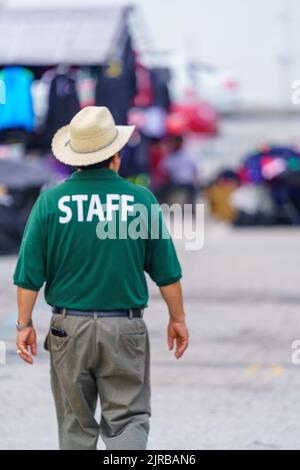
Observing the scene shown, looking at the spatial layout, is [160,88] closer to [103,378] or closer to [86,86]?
[86,86]

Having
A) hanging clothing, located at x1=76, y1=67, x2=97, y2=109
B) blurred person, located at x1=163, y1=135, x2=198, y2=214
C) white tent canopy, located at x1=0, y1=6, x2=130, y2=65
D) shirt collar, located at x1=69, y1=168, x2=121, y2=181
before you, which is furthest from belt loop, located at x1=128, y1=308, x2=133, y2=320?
blurred person, located at x1=163, y1=135, x2=198, y2=214

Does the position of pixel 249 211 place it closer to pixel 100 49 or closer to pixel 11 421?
pixel 100 49

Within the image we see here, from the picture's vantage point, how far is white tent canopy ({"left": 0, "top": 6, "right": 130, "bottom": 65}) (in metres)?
14.3

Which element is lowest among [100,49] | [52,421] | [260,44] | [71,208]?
[52,421]

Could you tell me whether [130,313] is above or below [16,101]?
below

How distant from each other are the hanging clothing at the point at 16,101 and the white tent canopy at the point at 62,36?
0.54ft

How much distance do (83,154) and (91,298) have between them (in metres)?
0.57

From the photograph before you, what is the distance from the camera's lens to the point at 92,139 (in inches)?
190

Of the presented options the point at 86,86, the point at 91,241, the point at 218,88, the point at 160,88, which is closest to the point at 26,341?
the point at 91,241

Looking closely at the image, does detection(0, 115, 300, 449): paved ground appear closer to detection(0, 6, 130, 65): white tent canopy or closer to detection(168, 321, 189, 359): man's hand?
detection(168, 321, 189, 359): man's hand

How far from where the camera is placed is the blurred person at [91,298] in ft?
15.3

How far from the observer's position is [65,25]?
14789mm
